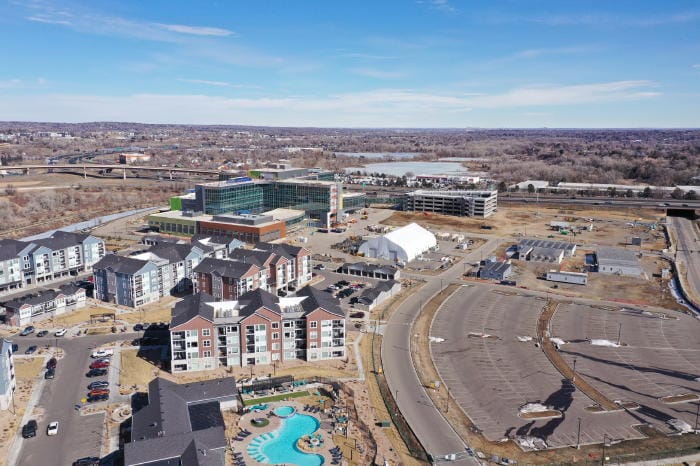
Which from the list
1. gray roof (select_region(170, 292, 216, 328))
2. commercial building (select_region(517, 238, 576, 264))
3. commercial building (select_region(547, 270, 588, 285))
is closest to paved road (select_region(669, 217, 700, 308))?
commercial building (select_region(547, 270, 588, 285))

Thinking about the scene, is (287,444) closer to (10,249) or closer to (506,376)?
(506,376)

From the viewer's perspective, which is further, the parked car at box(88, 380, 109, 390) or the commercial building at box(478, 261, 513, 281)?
the commercial building at box(478, 261, 513, 281)

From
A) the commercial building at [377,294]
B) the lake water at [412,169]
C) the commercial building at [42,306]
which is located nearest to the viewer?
the commercial building at [42,306]

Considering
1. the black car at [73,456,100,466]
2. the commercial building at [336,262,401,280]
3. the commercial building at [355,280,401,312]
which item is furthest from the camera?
the commercial building at [336,262,401,280]

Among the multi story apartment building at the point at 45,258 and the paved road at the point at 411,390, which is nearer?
the paved road at the point at 411,390

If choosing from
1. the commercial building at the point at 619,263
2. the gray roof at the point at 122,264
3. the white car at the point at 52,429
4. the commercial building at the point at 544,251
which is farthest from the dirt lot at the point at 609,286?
the white car at the point at 52,429

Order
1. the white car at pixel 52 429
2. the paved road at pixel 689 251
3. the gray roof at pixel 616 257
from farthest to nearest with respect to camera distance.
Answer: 1. the gray roof at pixel 616 257
2. the paved road at pixel 689 251
3. the white car at pixel 52 429

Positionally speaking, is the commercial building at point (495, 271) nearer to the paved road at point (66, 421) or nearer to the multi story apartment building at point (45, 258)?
the paved road at point (66, 421)

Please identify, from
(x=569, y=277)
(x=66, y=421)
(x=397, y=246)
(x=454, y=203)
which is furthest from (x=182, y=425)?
(x=454, y=203)

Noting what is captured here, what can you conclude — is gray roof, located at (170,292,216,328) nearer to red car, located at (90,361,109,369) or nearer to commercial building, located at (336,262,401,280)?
red car, located at (90,361,109,369)
